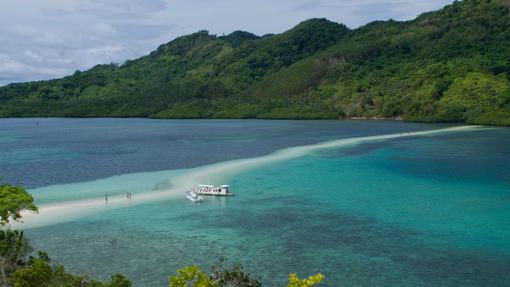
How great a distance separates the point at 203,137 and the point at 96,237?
79.5 metres

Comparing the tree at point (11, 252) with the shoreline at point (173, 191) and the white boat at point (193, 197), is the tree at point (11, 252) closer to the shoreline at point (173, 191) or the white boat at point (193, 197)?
the shoreline at point (173, 191)

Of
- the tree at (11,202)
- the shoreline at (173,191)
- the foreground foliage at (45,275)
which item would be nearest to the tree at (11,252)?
the foreground foliage at (45,275)

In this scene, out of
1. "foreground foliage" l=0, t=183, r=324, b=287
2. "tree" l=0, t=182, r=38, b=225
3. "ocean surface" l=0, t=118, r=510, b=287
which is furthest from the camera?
"ocean surface" l=0, t=118, r=510, b=287

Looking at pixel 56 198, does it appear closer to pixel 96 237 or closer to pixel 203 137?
pixel 96 237

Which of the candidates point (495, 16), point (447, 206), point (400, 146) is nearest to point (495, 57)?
point (495, 16)

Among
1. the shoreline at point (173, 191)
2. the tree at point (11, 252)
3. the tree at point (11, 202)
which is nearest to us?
the tree at point (11, 252)

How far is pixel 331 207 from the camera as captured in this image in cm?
4625

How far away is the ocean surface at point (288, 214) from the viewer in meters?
31.8

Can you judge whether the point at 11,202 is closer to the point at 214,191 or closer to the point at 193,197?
the point at 193,197

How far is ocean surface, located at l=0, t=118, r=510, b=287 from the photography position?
A: 31.8 metres

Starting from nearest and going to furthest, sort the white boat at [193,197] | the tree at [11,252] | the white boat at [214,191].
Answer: the tree at [11,252]
the white boat at [193,197]
the white boat at [214,191]

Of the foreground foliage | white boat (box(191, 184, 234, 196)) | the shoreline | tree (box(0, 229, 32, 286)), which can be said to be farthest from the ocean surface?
the foreground foliage

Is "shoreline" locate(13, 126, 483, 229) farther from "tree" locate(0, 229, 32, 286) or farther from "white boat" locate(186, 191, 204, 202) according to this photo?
"tree" locate(0, 229, 32, 286)

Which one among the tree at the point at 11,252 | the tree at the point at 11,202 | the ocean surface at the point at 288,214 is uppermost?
the tree at the point at 11,202
